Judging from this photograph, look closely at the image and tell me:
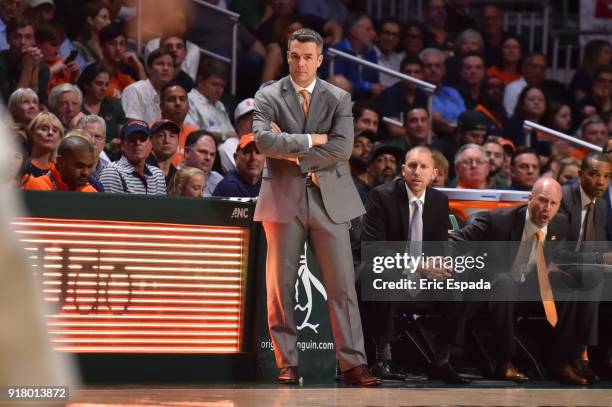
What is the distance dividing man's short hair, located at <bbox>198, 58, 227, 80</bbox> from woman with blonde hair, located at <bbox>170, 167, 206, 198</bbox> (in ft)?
9.42

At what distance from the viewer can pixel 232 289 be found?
6.45 m

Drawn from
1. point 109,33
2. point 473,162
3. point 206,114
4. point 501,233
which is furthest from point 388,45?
point 501,233

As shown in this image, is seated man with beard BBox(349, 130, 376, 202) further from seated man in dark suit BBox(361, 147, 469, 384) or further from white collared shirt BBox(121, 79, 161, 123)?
white collared shirt BBox(121, 79, 161, 123)

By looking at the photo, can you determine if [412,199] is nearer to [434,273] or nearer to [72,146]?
[434,273]

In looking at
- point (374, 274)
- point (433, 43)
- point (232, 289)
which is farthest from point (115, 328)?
point (433, 43)

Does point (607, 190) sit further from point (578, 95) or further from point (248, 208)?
point (578, 95)

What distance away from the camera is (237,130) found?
33.3ft

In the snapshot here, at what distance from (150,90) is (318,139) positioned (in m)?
3.92

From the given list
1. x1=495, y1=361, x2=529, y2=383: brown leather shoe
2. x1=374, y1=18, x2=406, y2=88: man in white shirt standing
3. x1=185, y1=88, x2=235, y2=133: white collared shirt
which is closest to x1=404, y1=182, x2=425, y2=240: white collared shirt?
x1=495, y1=361, x2=529, y2=383: brown leather shoe

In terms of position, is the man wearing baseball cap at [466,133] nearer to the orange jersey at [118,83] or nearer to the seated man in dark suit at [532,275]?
the orange jersey at [118,83]

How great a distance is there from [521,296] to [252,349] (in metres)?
1.84

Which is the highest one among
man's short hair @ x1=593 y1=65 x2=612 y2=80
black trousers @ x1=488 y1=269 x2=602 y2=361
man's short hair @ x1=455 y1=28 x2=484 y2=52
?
man's short hair @ x1=455 y1=28 x2=484 y2=52

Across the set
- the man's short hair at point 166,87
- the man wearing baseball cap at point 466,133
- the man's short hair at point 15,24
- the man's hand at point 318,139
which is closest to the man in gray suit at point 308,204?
the man's hand at point 318,139

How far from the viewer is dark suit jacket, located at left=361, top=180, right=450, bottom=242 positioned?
6871mm
